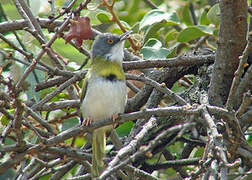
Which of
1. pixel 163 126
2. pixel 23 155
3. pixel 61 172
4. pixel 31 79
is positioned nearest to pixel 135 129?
pixel 163 126

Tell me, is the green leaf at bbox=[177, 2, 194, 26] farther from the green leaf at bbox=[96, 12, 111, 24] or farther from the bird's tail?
the bird's tail

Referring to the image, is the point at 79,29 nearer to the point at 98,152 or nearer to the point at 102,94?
the point at 102,94

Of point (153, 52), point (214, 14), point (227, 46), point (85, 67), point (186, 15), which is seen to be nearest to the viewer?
point (227, 46)

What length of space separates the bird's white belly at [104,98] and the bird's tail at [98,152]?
22 cm

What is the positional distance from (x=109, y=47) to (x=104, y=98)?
2.32 feet

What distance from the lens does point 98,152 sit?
4.08 meters

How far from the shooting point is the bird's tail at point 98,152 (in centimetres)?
369

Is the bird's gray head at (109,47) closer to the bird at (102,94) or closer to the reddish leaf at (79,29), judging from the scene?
the bird at (102,94)

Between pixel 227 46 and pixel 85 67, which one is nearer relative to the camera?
pixel 227 46

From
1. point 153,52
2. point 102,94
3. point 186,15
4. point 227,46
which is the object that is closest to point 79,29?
point 102,94

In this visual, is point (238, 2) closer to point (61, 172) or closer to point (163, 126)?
point (163, 126)

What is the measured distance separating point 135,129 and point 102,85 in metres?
0.51

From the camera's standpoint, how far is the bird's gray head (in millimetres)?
4477

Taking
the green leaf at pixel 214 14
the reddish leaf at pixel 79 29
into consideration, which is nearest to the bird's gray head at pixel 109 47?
the reddish leaf at pixel 79 29
